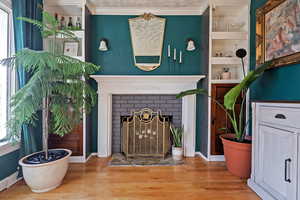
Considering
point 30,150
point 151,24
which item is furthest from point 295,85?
point 30,150

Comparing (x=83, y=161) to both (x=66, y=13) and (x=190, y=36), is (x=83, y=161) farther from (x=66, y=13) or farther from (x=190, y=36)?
(x=190, y=36)

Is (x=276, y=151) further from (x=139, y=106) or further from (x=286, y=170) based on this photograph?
(x=139, y=106)

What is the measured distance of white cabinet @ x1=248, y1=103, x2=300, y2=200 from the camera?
148 centimetres

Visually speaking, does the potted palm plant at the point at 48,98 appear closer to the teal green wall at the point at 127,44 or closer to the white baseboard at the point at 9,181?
the white baseboard at the point at 9,181

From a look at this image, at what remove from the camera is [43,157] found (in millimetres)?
2055

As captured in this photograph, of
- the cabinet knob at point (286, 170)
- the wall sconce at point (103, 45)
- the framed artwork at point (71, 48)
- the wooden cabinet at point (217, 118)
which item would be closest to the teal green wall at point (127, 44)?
A: the wall sconce at point (103, 45)

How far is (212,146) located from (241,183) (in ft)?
2.50

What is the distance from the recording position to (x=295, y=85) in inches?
69.2

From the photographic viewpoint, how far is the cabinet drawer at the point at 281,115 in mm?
1469

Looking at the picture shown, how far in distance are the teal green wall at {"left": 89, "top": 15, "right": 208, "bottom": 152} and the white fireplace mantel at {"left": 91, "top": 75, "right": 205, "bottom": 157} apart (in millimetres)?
186

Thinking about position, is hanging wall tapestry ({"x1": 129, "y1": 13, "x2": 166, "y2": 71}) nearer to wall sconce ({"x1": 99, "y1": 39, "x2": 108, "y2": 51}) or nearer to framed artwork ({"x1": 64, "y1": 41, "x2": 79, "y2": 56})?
wall sconce ({"x1": 99, "y1": 39, "x2": 108, "y2": 51})

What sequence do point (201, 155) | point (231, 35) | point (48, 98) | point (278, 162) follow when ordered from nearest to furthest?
point (278, 162), point (48, 98), point (231, 35), point (201, 155)

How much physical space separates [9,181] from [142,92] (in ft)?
7.01

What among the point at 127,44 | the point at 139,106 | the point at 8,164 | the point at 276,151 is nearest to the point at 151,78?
the point at 139,106
